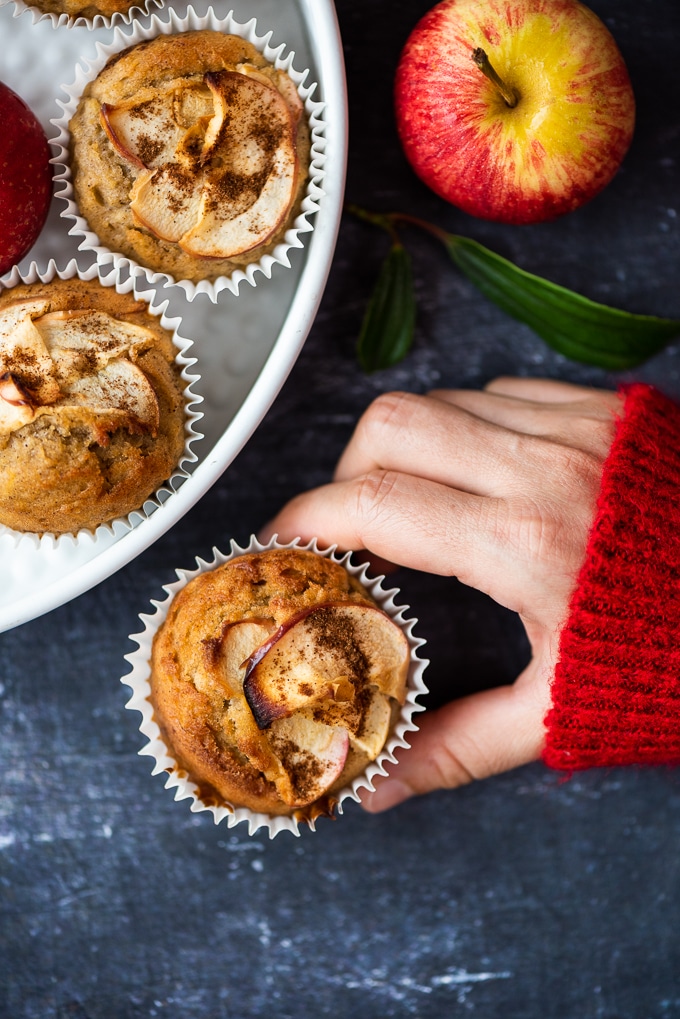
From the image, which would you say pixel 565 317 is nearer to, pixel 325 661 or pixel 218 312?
pixel 218 312

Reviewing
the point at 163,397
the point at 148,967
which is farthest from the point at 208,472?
the point at 148,967

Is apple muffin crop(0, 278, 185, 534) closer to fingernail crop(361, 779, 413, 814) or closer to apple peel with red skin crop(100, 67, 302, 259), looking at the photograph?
apple peel with red skin crop(100, 67, 302, 259)

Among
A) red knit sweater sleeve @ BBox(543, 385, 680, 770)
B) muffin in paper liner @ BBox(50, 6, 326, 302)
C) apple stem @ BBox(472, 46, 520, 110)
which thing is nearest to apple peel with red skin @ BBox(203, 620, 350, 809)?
red knit sweater sleeve @ BBox(543, 385, 680, 770)

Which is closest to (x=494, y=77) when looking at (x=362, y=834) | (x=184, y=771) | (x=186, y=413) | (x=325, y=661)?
(x=186, y=413)

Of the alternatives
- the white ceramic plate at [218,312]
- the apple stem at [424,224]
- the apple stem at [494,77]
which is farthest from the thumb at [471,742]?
the apple stem at [494,77]

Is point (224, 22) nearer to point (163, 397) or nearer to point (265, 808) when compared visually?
point (163, 397)

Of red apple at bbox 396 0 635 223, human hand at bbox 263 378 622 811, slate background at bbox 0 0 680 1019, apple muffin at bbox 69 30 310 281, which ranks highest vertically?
red apple at bbox 396 0 635 223
